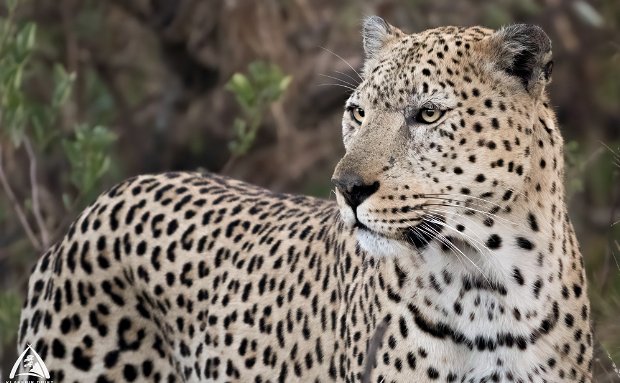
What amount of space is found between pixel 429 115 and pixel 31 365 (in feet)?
8.61

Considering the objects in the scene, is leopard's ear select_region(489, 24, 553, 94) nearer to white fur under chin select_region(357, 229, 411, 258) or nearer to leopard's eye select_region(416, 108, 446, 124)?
leopard's eye select_region(416, 108, 446, 124)

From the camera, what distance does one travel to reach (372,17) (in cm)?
665

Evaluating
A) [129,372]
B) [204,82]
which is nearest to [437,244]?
[129,372]

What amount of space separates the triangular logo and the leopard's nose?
224cm

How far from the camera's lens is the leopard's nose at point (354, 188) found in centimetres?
561

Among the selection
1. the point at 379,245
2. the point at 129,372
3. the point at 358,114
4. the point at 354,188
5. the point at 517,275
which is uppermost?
the point at 358,114

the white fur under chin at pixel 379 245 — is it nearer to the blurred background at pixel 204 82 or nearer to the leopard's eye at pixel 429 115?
the leopard's eye at pixel 429 115

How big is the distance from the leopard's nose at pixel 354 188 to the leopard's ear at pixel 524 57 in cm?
79

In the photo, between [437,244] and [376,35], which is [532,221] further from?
[376,35]

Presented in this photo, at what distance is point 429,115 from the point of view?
5.85 m

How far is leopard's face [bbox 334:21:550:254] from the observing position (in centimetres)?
568

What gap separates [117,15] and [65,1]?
686mm

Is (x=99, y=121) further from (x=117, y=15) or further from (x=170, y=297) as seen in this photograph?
(x=170, y=297)

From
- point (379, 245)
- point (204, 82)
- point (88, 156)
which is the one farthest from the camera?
point (204, 82)
